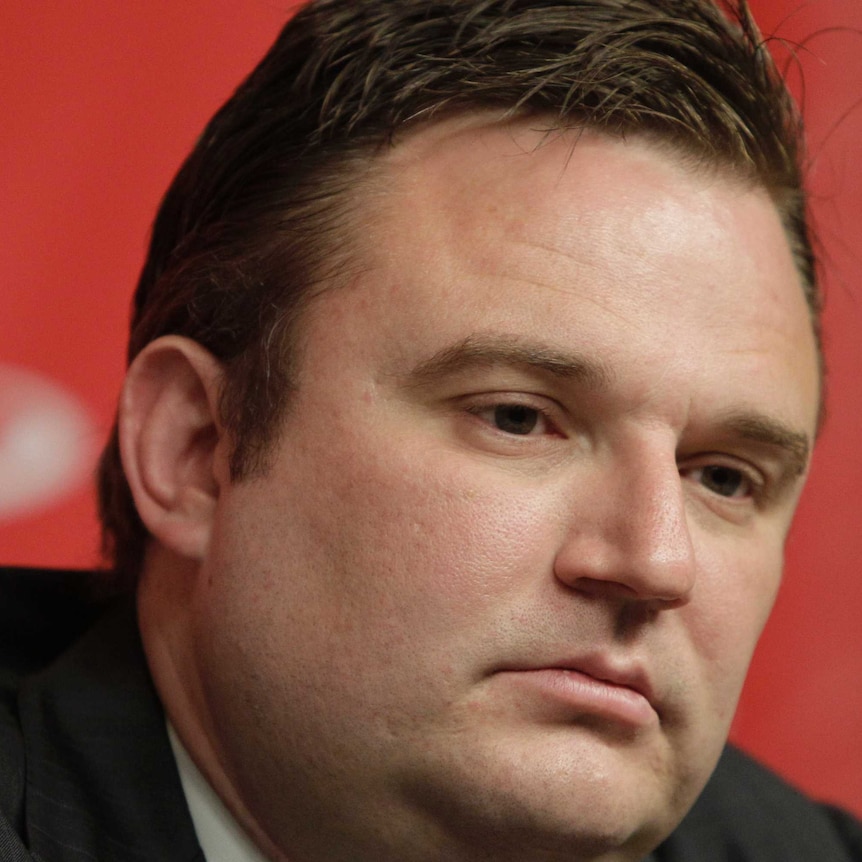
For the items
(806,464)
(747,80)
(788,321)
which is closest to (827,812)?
(806,464)

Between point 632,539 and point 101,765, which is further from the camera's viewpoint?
point 101,765

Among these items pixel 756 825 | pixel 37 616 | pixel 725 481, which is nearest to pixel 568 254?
pixel 725 481

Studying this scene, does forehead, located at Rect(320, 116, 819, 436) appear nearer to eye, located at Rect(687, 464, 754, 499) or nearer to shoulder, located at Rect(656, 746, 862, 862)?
eye, located at Rect(687, 464, 754, 499)

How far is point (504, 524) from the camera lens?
1.27 meters

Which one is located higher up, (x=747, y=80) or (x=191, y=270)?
(x=747, y=80)

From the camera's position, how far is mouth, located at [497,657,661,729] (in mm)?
1258

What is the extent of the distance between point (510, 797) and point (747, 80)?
0.90 m

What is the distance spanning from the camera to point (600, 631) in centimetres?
127

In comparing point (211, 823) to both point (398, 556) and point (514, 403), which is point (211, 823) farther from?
→ point (514, 403)

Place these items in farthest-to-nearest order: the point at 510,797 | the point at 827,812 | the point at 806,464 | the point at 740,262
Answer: the point at 827,812
the point at 806,464
the point at 740,262
the point at 510,797

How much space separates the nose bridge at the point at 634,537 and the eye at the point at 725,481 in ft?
0.57

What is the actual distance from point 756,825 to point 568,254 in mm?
1085

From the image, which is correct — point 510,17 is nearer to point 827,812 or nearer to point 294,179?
point 294,179

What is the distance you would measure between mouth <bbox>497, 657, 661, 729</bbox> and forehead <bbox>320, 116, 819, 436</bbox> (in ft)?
1.01
